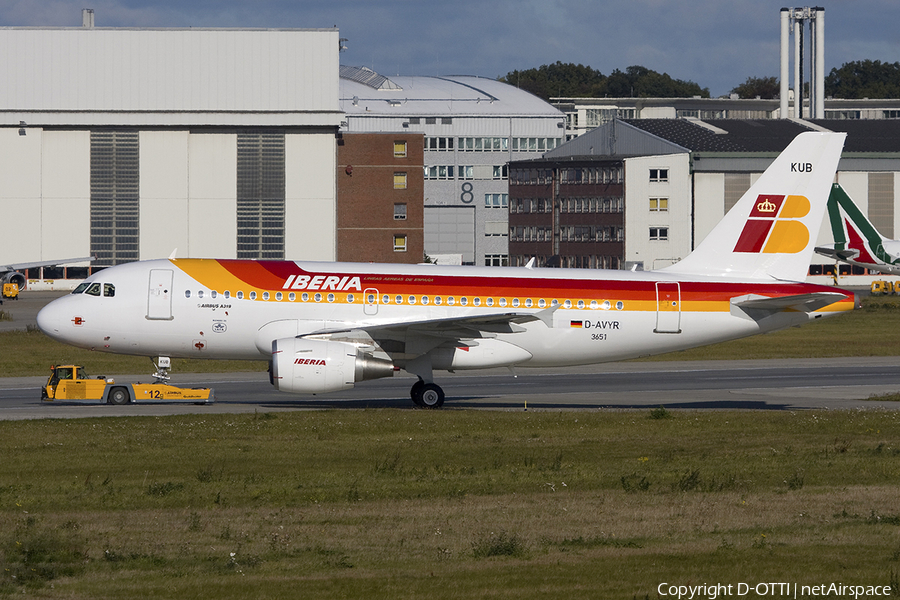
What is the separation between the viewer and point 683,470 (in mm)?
22406

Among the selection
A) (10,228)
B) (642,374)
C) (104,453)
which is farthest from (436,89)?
(104,453)

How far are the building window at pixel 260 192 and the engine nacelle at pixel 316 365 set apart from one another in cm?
7449

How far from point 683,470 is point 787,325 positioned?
13823mm

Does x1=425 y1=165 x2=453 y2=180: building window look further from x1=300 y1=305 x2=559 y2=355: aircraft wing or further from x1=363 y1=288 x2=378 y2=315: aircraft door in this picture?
x1=363 y1=288 x2=378 y2=315: aircraft door

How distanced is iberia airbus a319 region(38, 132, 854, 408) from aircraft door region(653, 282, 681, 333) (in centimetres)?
4

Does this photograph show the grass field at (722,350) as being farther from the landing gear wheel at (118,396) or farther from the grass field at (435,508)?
the grass field at (435,508)

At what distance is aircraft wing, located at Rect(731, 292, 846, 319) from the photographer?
33.6m

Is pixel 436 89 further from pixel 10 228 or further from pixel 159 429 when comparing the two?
pixel 159 429

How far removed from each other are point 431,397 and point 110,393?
32.5 feet

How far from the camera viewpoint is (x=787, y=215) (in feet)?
116

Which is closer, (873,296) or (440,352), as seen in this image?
(440,352)

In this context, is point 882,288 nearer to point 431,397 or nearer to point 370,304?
point 431,397

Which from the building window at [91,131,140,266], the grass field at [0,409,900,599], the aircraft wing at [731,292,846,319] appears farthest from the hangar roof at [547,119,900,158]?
the grass field at [0,409,900,599]

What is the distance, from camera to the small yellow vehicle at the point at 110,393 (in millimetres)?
34812
